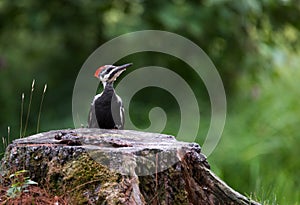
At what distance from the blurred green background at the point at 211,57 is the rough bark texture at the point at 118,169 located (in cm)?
373

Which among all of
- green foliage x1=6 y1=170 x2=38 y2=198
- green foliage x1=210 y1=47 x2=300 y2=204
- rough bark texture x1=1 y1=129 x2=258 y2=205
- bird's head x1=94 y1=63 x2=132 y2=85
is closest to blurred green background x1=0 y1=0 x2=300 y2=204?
green foliage x1=210 y1=47 x2=300 y2=204

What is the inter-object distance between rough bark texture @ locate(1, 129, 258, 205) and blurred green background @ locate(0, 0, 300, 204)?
3.73 metres

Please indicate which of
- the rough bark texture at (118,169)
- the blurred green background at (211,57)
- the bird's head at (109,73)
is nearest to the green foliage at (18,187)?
the rough bark texture at (118,169)

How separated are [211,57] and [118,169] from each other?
5.21 m

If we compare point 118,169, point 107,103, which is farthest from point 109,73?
point 118,169

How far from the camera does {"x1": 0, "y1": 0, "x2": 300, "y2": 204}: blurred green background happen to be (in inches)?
301

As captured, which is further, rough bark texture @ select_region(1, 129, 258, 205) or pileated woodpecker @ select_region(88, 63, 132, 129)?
pileated woodpecker @ select_region(88, 63, 132, 129)

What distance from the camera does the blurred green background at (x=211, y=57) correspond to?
25.1ft

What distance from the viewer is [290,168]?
25.7ft

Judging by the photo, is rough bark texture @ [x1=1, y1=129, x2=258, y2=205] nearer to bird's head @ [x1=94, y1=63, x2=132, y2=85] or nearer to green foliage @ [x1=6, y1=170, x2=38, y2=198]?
green foliage @ [x1=6, y1=170, x2=38, y2=198]

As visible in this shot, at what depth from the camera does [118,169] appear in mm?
3355

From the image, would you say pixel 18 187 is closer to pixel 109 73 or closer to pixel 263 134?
pixel 109 73

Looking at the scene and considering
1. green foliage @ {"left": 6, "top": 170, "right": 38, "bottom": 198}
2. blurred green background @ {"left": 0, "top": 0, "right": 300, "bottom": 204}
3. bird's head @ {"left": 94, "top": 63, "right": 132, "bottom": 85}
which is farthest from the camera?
blurred green background @ {"left": 0, "top": 0, "right": 300, "bottom": 204}

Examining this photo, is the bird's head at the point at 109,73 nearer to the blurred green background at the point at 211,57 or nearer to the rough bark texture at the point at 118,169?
the rough bark texture at the point at 118,169
